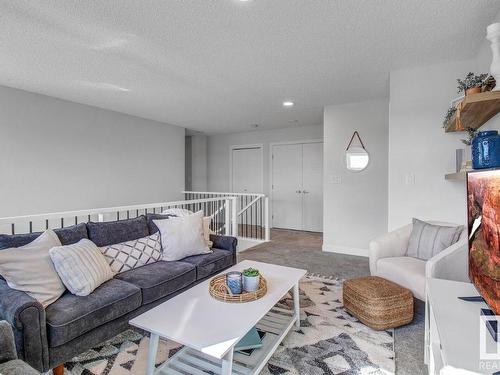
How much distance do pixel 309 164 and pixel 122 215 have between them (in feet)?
12.7

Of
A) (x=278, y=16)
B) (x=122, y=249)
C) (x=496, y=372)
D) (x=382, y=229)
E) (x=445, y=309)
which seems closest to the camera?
(x=496, y=372)

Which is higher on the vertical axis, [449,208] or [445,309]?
[449,208]

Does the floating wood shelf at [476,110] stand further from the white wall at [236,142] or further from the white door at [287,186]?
the white door at [287,186]

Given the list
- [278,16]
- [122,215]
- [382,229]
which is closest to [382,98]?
[382,229]

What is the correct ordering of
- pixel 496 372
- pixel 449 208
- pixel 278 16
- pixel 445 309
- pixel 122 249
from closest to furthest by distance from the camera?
pixel 496 372
pixel 445 309
pixel 278 16
pixel 122 249
pixel 449 208

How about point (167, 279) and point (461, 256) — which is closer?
point (461, 256)

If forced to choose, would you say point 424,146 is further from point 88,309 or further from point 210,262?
point 88,309

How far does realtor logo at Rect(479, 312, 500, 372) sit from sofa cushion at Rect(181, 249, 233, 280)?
2.06m

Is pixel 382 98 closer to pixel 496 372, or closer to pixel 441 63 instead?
pixel 441 63

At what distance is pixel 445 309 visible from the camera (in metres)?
1.31

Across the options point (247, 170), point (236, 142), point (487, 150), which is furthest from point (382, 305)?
point (236, 142)

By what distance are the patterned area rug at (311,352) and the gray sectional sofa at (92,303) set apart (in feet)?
0.41

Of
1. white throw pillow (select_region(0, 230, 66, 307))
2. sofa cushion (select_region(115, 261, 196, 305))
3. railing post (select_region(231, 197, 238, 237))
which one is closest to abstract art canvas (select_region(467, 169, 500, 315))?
sofa cushion (select_region(115, 261, 196, 305))

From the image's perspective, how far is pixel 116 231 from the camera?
8.31ft
